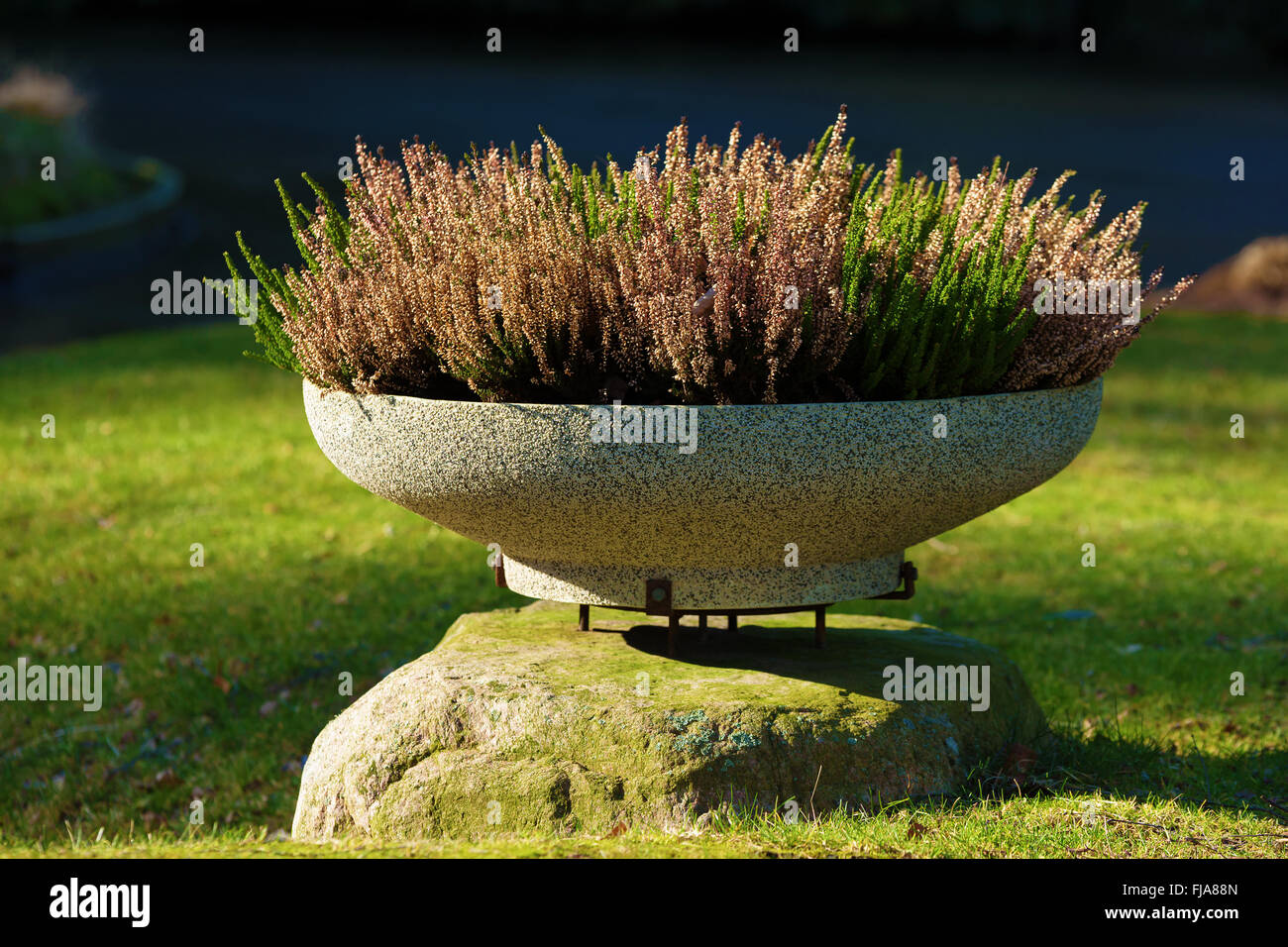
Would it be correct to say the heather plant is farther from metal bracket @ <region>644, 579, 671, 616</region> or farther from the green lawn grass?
the green lawn grass

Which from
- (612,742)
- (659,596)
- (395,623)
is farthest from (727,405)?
(395,623)

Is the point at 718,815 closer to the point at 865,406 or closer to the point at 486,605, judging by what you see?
the point at 865,406

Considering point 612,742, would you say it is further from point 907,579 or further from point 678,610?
point 907,579

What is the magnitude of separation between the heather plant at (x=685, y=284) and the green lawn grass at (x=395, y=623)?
1.24 meters

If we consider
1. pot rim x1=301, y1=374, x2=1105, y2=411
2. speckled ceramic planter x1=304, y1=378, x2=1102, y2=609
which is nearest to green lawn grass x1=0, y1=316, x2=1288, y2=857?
speckled ceramic planter x1=304, y1=378, x2=1102, y2=609

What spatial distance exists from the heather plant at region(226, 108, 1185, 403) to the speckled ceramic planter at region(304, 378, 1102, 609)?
0.12m

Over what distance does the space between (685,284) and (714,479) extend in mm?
544

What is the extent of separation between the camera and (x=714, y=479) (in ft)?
12.2

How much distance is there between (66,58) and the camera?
101 ft

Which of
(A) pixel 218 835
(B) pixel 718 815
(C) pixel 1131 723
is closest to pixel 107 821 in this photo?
(A) pixel 218 835

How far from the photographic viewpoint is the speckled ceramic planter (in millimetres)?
3703

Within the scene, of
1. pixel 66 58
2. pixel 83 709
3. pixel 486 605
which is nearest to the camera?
pixel 83 709

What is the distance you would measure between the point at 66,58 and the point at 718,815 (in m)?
31.7

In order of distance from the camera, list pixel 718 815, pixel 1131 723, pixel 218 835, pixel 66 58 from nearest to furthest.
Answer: pixel 718 815 < pixel 218 835 < pixel 1131 723 < pixel 66 58
